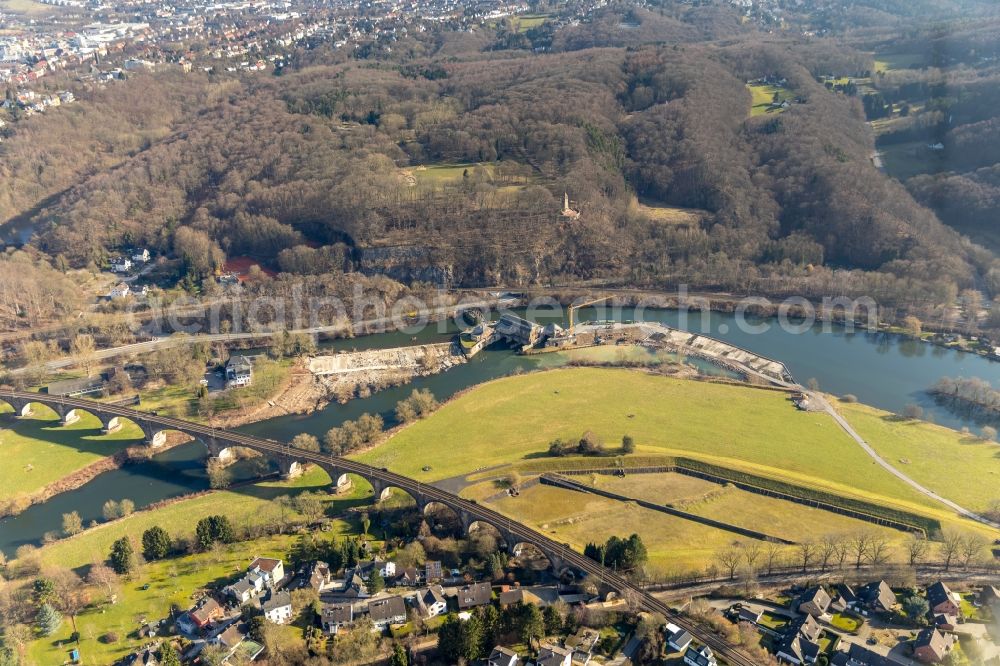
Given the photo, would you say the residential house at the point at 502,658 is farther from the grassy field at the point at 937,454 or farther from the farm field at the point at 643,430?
the grassy field at the point at 937,454

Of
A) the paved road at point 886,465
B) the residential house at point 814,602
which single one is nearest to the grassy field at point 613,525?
the residential house at point 814,602

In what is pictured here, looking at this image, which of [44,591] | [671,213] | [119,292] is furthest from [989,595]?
[119,292]

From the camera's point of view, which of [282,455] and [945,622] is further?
[282,455]

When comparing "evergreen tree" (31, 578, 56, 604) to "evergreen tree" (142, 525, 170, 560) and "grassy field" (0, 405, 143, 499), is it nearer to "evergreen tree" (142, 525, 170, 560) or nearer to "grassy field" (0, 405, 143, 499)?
"evergreen tree" (142, 525, 170, 560)

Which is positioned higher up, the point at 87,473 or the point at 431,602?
the point at 87,473

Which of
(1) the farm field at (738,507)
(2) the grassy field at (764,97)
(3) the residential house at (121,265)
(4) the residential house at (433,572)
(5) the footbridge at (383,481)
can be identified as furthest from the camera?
(2) the grassy field at (764,97)

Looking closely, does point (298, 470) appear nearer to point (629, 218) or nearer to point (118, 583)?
point (118, 583)

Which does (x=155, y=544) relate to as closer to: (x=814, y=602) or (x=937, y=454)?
(x=814, y=602)
